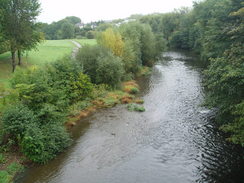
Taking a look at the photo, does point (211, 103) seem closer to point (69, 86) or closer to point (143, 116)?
point (143, 116)

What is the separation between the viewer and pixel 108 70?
3161 cm

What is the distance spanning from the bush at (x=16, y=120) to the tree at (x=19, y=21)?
14.4m

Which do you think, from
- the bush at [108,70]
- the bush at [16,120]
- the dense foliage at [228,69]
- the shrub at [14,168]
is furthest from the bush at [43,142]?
the bush at [108,70]

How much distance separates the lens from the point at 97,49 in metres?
33.5

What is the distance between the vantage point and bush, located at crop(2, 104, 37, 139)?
55.5 ft

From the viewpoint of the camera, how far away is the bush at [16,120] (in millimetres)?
16913

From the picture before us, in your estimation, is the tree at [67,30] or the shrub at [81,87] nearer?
the shrub at [81,87]

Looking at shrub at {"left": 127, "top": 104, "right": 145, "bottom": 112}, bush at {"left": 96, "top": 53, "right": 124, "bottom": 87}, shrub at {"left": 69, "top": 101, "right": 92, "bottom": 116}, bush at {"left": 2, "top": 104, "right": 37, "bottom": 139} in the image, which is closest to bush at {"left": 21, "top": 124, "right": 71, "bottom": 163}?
bush at {"left": 2, "top": 104, "right": 37, "bottom": 139}

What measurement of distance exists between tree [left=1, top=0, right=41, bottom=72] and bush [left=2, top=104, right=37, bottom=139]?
14445 millimetres

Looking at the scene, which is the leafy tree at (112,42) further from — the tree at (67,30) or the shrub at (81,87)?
the tree at (67,30)

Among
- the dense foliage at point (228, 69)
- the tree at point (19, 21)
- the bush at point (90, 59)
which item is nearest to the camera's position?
the dense foliage at point (228, 69)

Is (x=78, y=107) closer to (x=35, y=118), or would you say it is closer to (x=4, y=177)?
(x=35, y=118)

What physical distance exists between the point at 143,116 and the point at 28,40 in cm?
1909

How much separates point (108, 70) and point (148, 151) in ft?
52.9
